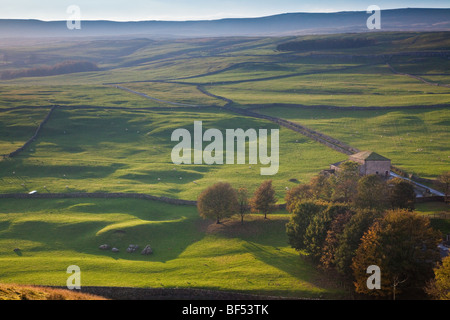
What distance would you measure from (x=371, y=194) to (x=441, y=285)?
2058 cm

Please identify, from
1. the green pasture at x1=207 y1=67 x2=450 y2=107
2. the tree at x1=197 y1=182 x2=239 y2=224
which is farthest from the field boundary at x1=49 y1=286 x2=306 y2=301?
the green pasture at x1=207 y1=67 x2=450 y2=107

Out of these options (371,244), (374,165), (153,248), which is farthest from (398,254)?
(374,165)

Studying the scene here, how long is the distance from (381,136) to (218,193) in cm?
5517

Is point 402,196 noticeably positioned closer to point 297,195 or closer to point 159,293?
point 297,195

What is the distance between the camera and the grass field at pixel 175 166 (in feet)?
148

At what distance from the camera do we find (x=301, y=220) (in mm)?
49750

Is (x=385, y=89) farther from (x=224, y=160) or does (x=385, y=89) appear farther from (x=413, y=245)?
(x=413, y=245)

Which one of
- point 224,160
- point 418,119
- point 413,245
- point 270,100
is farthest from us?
point 270,100

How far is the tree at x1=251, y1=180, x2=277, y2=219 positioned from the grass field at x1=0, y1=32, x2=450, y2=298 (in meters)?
1.62

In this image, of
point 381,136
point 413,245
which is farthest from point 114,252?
point 381,136

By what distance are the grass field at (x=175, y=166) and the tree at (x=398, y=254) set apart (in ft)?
12.7

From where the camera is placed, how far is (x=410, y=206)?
54.8 meters

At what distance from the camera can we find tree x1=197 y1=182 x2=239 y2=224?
57.8m

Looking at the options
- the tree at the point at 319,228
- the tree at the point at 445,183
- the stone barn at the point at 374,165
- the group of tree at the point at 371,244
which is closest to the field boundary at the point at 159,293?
the tree at the point at 319,228
